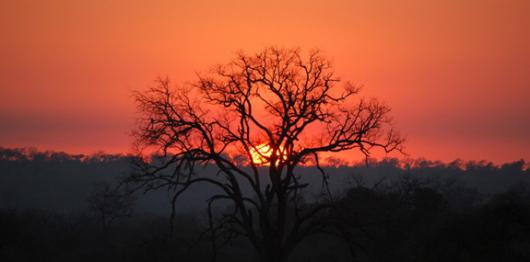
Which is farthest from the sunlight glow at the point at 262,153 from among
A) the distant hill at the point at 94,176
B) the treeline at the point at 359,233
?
the distant hill at the point at 94,176

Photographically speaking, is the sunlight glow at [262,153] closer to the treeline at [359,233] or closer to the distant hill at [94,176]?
the treeline at [359,233]

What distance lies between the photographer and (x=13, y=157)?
586 ft

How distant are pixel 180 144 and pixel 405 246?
17986 millimetres

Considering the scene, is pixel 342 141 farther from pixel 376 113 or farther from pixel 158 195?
pixel 158 195

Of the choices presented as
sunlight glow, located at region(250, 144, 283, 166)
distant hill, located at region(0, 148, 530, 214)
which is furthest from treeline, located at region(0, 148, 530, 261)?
distant hill, located at region(0, 148, 530, 214)

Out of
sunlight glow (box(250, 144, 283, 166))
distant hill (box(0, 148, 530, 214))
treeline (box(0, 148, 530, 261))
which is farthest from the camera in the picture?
distant hill (box(0, 148, 530, 214))

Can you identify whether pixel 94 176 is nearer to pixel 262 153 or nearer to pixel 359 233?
pixel 359 233

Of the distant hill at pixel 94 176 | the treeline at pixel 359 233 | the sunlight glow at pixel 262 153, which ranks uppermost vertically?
the distant hill at pixel 94 176

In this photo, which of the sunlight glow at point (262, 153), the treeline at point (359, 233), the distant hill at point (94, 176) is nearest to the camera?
the sunlight glow at point (262, 153)

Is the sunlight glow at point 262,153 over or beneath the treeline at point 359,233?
over

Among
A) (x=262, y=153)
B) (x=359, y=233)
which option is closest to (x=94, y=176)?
(x=359, y=233)

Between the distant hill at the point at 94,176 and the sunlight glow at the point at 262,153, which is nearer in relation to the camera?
the sunlight glow at the point at 262,153

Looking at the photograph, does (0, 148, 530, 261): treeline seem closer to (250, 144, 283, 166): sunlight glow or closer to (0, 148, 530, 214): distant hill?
(250, 144, 283, 166): sunlight glow

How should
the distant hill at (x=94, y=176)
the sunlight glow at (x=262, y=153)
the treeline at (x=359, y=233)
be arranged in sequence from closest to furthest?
the sunlight glow at (x=262, y=153) < the treeline at (x=359, y=233) < the distant hill at (x=94, y=176)
